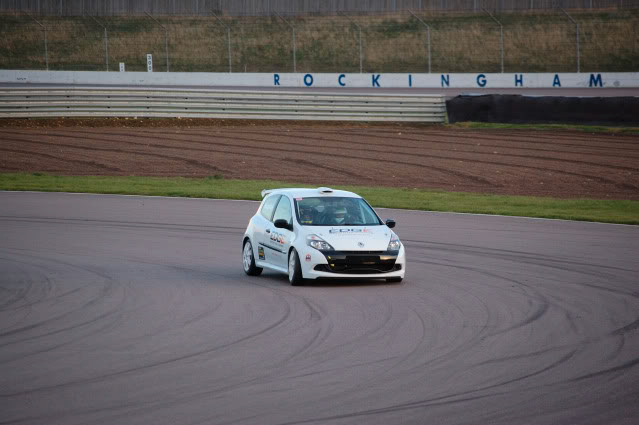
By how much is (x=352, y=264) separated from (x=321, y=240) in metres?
0.53

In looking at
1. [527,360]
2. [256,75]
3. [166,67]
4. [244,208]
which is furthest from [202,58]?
[527,360]

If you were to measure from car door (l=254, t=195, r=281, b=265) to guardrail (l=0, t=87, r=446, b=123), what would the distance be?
26294 millimetres

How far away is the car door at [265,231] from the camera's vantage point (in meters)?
14.7

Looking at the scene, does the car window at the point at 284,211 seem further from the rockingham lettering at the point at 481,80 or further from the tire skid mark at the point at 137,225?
the rockingham lettering at the point at 481,80

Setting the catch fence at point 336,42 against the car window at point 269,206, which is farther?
the catch fence at point 336,42

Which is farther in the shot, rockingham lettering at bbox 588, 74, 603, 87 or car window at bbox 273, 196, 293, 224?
rockingham lettering at bbox 588, 74, 603, 87

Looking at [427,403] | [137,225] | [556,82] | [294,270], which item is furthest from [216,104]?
[427,403]

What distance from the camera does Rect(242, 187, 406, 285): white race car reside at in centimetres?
1368

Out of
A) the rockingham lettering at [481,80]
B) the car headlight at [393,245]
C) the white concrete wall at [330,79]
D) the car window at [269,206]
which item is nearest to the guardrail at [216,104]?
the rockingham lettering at [481,80]

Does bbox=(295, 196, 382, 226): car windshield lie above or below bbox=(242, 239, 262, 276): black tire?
above

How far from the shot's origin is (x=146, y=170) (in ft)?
102

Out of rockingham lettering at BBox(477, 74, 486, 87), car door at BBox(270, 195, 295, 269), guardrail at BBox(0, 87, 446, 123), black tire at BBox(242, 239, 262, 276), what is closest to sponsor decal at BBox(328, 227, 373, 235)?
car door at BBox(270, 195, 295, 269)

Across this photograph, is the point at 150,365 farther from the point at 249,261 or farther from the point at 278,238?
→ the point at 249,261

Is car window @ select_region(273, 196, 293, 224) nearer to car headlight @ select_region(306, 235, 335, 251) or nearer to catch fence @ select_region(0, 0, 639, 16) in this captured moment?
car headlight @ select_region(306, 235, 335, 251)
